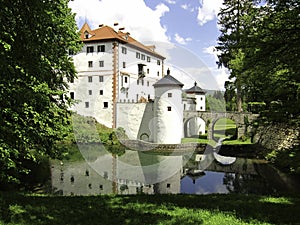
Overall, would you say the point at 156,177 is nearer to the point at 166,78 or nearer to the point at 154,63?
the point at 166,78

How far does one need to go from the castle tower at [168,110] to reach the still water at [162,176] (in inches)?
162

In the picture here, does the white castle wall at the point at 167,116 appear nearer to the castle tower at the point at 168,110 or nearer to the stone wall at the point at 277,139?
the castle tower at the point at 168,110

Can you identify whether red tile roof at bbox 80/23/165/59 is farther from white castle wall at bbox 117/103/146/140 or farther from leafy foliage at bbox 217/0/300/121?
leafy foliage at bbox 217/0/300/121

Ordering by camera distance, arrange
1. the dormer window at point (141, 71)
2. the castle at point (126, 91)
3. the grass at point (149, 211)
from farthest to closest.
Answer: the dormer window at point (141, 71) < the castle at point (126, 91) < the grass at point (149, 211)

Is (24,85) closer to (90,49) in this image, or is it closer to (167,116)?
(167,116)

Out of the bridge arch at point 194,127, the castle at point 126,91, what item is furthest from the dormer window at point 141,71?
the bridge arch at point 194,127

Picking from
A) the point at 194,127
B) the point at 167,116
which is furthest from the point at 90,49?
the point at 194,127

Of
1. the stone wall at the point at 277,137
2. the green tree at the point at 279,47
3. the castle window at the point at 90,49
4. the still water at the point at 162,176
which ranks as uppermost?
the castle window at the point at 90,49

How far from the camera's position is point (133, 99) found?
33719mm

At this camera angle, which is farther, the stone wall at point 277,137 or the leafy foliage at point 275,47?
the stone wall at point 277,137

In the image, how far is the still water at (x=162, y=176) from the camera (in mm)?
13047

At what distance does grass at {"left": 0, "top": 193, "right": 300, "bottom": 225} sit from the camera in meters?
5.63

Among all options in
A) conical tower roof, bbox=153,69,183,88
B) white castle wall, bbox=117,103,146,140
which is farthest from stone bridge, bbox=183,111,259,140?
white castle wall, bbox=117,103,146,140

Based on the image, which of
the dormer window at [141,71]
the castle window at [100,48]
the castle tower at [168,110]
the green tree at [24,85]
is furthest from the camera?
the dormer window at [141,71]
